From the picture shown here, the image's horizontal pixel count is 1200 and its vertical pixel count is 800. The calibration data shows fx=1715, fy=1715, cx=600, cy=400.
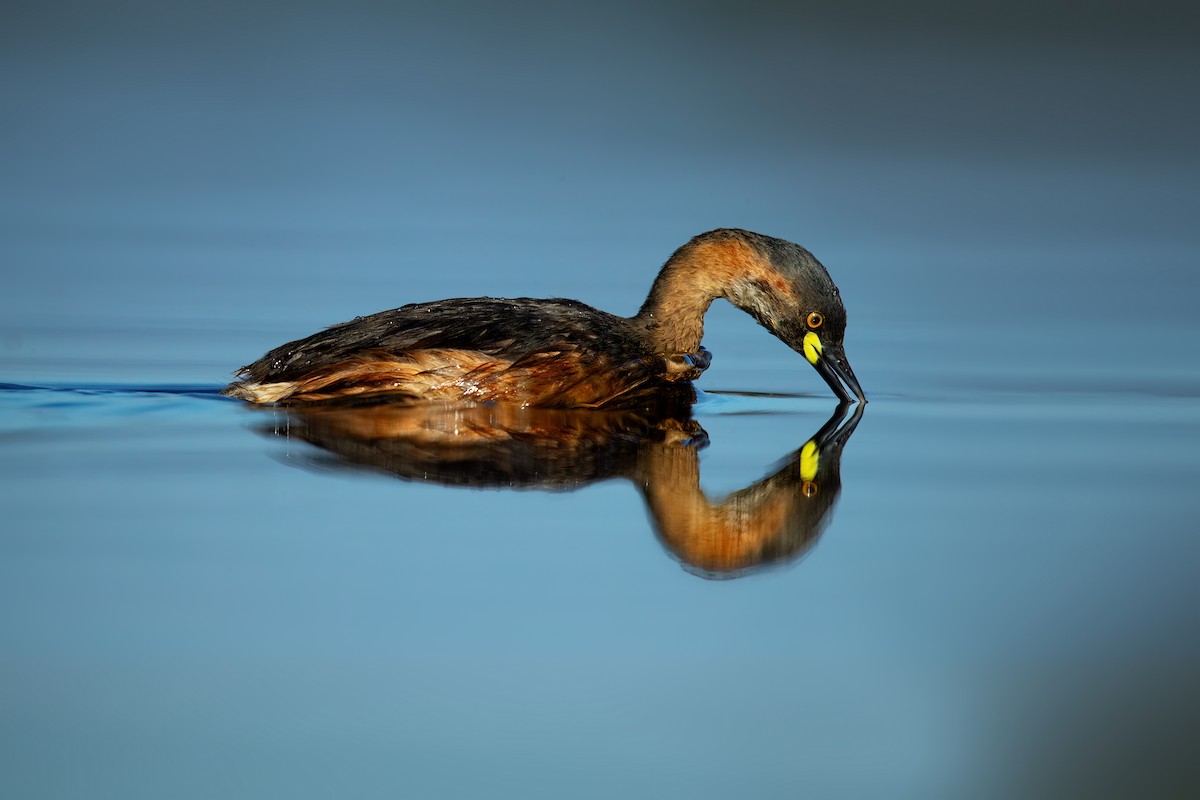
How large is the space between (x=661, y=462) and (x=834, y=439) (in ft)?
3.28

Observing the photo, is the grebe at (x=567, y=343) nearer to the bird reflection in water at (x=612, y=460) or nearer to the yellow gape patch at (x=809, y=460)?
the bird reflection in water at (x=612, y=460)

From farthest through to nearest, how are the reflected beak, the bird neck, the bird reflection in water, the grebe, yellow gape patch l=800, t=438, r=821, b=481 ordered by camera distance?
1. the bird neck
2. the reflected beak
3. the grebe
4. yellow gape patch l=800, t=438, r=821, b=481
5. the bird reflection in water

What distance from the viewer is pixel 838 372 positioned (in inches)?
339

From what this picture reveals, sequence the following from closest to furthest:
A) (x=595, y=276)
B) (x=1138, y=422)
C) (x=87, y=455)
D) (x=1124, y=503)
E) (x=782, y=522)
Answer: (x=782, y=522) → (x=1124, y=503) → (x=87, y=455) → (x=1138, y=422) → (x=595, y=276)

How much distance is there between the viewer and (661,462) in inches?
267

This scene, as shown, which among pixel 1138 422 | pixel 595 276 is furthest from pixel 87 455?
pixel 595 276

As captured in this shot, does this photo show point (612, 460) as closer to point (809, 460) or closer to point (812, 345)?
point (809, 460)

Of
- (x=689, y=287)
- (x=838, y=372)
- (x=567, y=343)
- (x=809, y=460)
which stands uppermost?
(x=689, y=287)

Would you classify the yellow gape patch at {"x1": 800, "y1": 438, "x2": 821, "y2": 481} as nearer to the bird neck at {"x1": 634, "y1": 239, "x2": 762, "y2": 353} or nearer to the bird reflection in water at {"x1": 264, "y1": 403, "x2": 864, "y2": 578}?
the bird reflection in water at {"x1": 264, "y1": 403, "x2": 864, "y2": 578}

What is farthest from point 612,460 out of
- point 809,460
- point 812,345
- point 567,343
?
point 812,345

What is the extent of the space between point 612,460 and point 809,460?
798 millimetres

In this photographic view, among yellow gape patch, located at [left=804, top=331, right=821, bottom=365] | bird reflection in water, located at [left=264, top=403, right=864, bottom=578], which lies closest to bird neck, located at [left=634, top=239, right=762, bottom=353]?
yellow gape patch, located at [left=804, top=331, right=821, bottom=365]

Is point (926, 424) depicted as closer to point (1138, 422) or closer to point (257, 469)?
point (1138, 422)

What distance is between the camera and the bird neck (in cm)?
876
